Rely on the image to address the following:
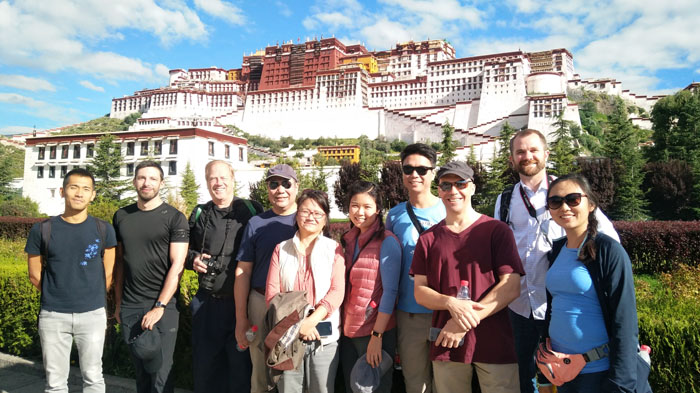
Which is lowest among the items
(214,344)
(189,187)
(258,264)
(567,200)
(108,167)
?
(214,344)

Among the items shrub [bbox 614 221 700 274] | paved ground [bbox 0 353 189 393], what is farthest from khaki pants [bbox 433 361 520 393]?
shrub [bbox 614 221 700 274]

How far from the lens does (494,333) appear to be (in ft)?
8.08

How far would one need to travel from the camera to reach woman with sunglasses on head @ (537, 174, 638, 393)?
2.08m

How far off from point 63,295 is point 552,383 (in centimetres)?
352

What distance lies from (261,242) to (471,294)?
1.68m

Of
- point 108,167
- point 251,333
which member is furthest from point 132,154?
point 251,333

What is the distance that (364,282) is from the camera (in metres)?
2.93

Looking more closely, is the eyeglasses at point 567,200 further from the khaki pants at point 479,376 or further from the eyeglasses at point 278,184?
the eyeglasses at point 278,184

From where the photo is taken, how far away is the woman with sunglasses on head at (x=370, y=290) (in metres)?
2.79

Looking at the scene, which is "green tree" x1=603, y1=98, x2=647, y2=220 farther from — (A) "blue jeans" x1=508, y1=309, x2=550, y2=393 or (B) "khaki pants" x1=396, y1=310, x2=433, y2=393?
(B) "khaki pants" x1=396, y1=310, x2=433, y2=393

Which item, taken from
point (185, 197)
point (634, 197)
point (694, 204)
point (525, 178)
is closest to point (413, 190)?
point (525, 178)

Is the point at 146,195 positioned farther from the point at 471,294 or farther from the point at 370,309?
the point at 471,294

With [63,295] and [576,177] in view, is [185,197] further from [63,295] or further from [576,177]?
[576,177]

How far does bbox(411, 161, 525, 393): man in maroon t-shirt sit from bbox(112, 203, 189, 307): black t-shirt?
2.18 m
